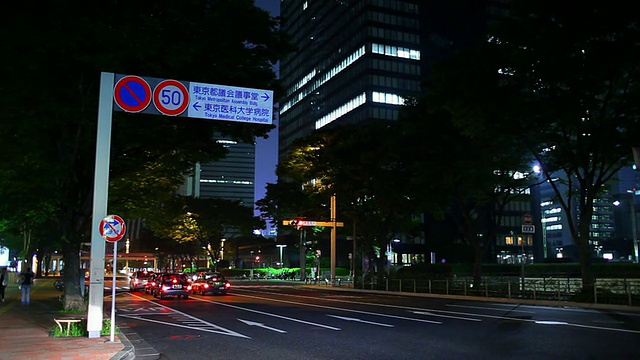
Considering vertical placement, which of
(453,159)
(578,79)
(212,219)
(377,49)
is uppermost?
(377,49)

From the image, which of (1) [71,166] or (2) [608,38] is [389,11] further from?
(1) [71,166]

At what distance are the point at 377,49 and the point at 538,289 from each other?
79325 millimetres

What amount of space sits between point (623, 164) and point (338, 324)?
1845 centimetres

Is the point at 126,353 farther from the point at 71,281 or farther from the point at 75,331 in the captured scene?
the point at 71,281

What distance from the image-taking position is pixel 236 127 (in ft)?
61.8

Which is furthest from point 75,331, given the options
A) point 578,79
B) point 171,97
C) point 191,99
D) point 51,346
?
point 578,79

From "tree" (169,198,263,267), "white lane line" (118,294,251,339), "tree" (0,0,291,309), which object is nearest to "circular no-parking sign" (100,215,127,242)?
"white lane line" (118,294,251,339)

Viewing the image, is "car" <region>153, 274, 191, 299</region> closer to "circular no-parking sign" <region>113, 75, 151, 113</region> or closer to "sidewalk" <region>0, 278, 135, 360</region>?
"sidewalk" <region>0, 278, 135, 360</region>

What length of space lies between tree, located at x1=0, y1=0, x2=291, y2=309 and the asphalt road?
19.6ft

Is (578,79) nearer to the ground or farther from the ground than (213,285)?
farther from the ground

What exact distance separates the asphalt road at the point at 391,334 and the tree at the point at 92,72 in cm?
598

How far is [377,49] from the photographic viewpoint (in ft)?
331

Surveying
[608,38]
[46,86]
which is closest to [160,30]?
[46,86]

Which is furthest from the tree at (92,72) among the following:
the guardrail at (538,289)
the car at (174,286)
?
the guardrail at (538,289)
